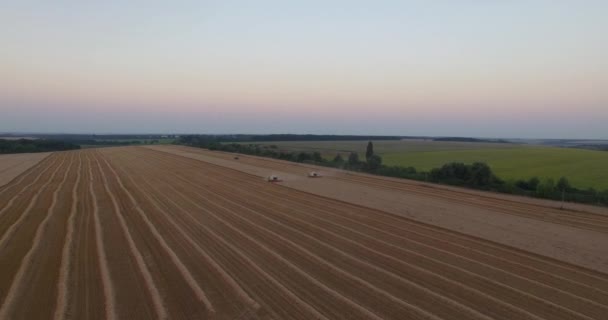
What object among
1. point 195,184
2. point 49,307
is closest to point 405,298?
point 49,307

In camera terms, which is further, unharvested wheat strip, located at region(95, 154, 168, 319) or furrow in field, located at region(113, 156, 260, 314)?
furrow in field, located at region(113, 156, 260, 314)

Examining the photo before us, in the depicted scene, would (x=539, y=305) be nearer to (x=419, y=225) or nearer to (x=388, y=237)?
(x=388, y=237)

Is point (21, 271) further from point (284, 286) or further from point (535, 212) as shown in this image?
point (535, 212)

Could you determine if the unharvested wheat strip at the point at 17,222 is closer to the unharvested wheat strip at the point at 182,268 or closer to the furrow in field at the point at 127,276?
the furrow in field at the point at 127,276

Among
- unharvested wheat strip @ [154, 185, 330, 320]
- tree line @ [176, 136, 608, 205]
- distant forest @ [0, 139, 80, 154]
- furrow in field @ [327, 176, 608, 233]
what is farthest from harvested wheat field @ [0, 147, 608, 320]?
distant forest @ [0, 139, 80, 154]

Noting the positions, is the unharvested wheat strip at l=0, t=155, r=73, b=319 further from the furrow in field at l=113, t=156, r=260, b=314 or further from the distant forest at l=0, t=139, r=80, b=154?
the distant forest at l=0, t=139, r=80, b=154

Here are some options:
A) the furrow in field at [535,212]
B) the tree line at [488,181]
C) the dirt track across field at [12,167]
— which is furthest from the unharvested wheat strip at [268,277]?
the dirt track across field at [12,167]

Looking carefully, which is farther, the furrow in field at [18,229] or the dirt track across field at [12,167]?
the dirt track across field at [12,167]

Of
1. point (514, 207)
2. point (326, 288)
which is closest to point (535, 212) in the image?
point (514, 207)
